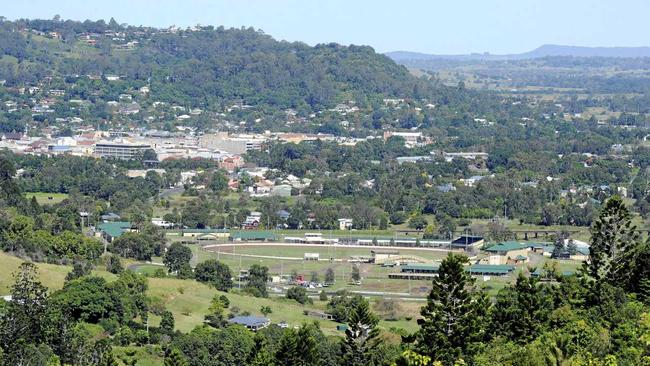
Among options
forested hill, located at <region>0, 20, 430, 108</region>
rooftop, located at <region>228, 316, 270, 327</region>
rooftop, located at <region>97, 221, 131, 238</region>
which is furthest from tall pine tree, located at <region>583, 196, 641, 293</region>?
forested hill, located at <region>0, 20, 430, 108</region>

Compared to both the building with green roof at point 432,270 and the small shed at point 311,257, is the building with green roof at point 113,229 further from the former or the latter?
the building with green roof at point 432,270

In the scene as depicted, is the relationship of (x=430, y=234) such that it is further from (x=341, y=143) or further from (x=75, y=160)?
(x=341, y=143)

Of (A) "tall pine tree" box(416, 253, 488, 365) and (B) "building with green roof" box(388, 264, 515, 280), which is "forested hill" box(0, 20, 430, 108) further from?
(A) "tall pine tree" box(416, 253, 488, 365)

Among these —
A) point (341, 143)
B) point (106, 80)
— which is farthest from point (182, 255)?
point (106, 80)

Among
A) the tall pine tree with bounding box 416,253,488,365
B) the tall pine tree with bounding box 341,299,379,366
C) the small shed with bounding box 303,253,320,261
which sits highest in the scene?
the tall pine tree with bounding box 416,253,488,365

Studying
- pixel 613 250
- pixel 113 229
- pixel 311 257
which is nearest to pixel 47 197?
pixel 113 229
